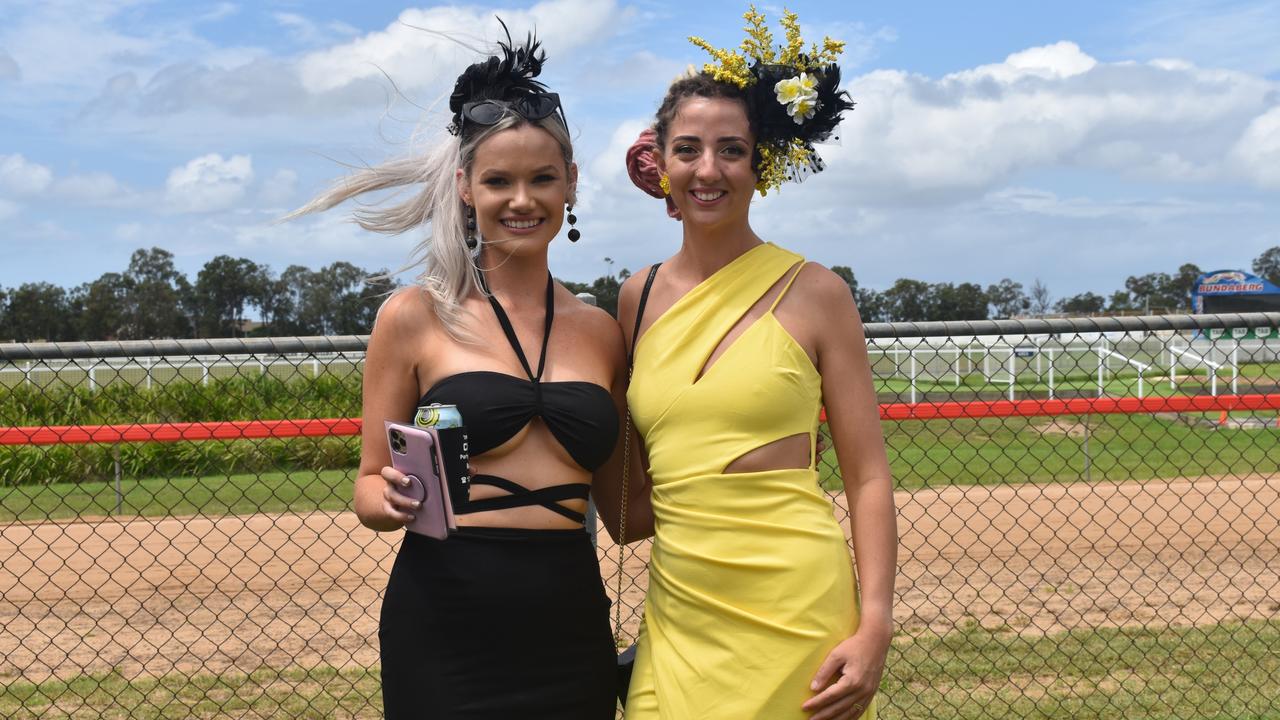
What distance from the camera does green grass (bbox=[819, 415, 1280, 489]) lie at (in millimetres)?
12922

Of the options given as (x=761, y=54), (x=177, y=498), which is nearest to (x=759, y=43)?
(x=761, y=54)

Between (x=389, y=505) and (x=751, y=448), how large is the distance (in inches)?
28.2

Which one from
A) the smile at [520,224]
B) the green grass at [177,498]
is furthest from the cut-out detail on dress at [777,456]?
the green grass at [177,498]

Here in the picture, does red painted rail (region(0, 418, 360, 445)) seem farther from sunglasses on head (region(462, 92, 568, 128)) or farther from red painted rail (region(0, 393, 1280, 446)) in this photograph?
sunglasses on head (region(462, 92, 568, 128))

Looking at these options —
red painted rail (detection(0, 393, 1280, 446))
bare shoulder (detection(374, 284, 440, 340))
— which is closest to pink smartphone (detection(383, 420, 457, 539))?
bare shoulder (detection(374, 284, 440, 340))

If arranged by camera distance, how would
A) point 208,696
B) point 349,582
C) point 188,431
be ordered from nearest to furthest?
point 208,696
point 188,431
point 349,582

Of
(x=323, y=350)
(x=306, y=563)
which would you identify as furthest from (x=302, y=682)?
(x=306, y=563)

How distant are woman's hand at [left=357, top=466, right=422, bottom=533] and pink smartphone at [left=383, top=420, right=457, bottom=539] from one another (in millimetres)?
11

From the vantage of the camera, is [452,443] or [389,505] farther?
[389,505]

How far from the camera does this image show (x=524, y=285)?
101 inches

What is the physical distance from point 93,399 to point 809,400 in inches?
599

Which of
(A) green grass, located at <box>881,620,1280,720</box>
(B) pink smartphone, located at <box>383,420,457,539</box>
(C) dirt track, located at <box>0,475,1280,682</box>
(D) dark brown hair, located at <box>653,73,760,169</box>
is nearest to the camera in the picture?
(B) pink smartphone, located at <box>383,420,457,539</box>

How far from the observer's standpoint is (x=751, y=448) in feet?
7.36

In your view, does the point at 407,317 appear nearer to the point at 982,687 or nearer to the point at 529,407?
the point at 529,407
